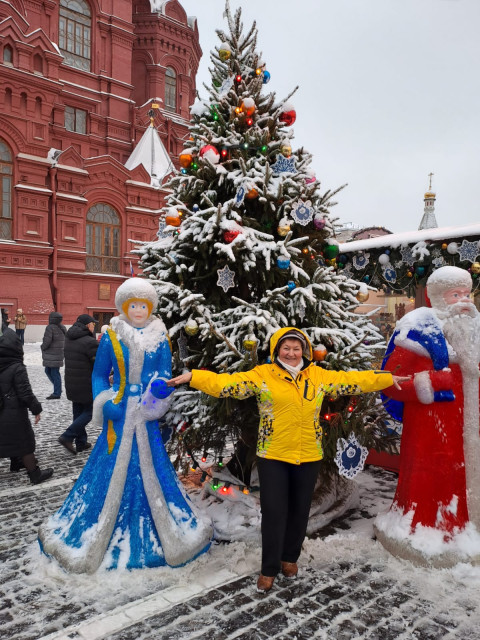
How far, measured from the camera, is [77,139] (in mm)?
22891

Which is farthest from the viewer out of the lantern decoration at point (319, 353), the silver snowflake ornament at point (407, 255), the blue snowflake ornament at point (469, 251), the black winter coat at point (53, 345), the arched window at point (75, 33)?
the arched window at point (75, 33)

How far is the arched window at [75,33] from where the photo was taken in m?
23.1

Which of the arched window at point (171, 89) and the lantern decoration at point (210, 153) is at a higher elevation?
the arched window at point (171, 89)

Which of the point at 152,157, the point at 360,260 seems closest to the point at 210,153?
the point at 360,260

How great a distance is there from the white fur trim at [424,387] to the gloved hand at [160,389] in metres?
1.77

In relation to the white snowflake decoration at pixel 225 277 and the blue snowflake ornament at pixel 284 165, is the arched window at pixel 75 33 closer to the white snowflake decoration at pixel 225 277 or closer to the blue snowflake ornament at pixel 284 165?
the blue snowflake ornament at pixel 284 165

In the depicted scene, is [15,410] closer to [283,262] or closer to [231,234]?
[231,234]

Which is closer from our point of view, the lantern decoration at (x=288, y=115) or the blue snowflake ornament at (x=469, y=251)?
the lantern decoration at (x=288, y=115)

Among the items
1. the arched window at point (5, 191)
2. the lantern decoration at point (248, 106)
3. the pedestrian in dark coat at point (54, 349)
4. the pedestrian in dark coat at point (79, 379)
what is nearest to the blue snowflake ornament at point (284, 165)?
the lantern decoration at point (248, 106)

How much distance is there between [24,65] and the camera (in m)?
20.3

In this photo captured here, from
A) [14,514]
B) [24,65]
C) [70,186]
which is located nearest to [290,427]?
[14,514]

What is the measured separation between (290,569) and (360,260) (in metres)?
5.10

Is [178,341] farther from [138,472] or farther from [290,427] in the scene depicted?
[290,427]

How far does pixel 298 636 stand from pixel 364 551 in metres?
1.16
